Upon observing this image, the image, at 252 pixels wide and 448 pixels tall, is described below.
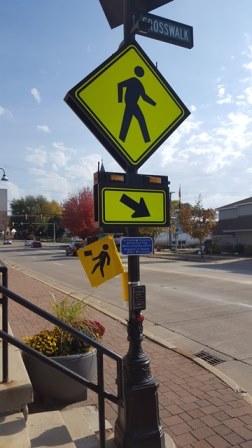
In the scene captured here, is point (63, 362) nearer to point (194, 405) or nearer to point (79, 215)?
point (194, 405)

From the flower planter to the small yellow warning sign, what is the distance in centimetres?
164

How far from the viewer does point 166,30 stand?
3.42 metres

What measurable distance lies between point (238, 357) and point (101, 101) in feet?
16.0

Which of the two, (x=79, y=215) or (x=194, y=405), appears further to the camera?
(x=79, y=215)

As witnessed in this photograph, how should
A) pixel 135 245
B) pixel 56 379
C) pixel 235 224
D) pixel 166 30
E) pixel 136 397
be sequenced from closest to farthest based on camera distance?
pixel 136 397, pixel 135 245, pixel 166 30, pixel 56 379, pixel 235 224

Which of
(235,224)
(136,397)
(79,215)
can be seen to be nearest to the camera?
(136,397)

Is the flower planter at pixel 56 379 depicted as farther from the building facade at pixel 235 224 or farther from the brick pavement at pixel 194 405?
the building facade at pixel 235 224

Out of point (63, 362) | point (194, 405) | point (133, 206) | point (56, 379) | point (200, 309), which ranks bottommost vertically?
point (200, 309)

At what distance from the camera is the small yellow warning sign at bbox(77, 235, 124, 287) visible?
3137 mm

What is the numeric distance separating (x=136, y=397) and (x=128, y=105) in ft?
7.02

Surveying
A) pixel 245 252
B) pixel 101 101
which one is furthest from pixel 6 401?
pixel 245 252

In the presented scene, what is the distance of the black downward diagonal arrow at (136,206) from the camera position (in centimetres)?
314

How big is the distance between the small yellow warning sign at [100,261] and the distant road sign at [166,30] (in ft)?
5.49

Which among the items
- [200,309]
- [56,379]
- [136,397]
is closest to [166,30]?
[136,397]
